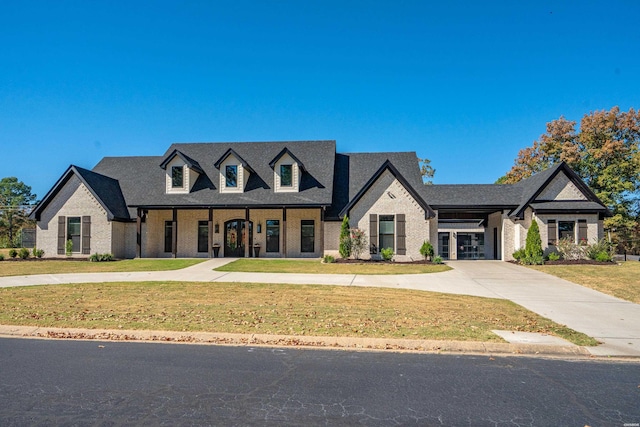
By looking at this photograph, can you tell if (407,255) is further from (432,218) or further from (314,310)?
(314,310)

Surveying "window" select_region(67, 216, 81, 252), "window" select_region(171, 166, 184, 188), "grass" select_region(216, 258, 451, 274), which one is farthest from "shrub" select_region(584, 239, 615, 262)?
"window" select_region(67, 216, 81, 252)

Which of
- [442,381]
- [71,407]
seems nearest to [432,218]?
[442,381]

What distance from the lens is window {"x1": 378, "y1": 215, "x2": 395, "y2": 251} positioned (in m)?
24.8

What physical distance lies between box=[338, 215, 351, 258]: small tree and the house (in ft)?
2.52

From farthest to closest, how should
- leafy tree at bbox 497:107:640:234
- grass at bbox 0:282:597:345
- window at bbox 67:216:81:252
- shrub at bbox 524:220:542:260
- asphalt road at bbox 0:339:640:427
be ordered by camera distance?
leafy tree at bbox 497:107:640:234, window at bbox 67:216:81:252, shrub at bbox 524:220:542:260, grass at bbox 0:282:597:345, asphalt road at bbox 0:339:640:427

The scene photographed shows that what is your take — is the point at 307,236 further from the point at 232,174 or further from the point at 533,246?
the point at 533,246

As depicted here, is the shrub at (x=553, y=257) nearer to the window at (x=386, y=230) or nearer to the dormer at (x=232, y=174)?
the window at (x=386, y=230)

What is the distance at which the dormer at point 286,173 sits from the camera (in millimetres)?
27203

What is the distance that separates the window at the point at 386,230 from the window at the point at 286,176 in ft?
21.8

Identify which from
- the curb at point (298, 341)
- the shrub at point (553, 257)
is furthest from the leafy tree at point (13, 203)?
the shrub at point (553, 257)

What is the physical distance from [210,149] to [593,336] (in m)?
27.7

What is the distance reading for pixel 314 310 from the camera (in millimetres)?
10320

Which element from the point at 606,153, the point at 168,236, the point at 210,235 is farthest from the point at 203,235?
the point at 606,153

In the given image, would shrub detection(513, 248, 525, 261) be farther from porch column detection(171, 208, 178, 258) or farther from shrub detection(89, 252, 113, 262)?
shrub detection(89, 252, 113, 262)
